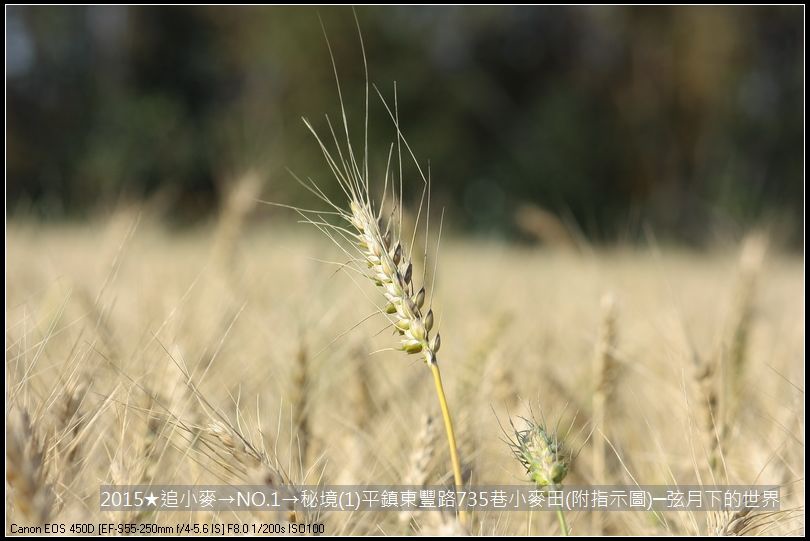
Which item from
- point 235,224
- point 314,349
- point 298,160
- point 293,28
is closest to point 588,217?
point 298,160

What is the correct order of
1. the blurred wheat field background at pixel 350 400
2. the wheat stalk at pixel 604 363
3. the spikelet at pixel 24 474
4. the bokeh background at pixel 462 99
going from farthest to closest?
1. the bokeh background at pixel 462 99
2. the wheat stalk at pixel 604 363
3. the blurred wheat field background at pixel 350 400
4. the spikelet at pixel 24 474

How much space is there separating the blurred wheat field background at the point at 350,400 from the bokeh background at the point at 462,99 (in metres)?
6.42

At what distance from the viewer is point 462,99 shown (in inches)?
404

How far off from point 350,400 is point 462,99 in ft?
31.6

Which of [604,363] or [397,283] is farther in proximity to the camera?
[604,363]

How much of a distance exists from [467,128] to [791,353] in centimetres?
927

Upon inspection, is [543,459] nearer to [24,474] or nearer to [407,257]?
[407,257]

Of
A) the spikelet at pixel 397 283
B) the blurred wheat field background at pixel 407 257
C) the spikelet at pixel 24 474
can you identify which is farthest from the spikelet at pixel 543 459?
the spikelet at pixel 24 474

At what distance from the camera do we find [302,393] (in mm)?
972

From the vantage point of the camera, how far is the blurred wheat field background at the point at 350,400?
2.13 feet

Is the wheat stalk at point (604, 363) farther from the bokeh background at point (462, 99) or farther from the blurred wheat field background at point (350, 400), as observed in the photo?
the bokeh background at point (462, 99)

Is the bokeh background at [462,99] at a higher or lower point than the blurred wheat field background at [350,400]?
lower

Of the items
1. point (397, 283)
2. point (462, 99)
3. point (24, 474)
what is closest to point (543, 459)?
point (397, 283)

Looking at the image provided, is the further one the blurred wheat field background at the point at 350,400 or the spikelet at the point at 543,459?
the blurred wheat field background at the point at 350,400
